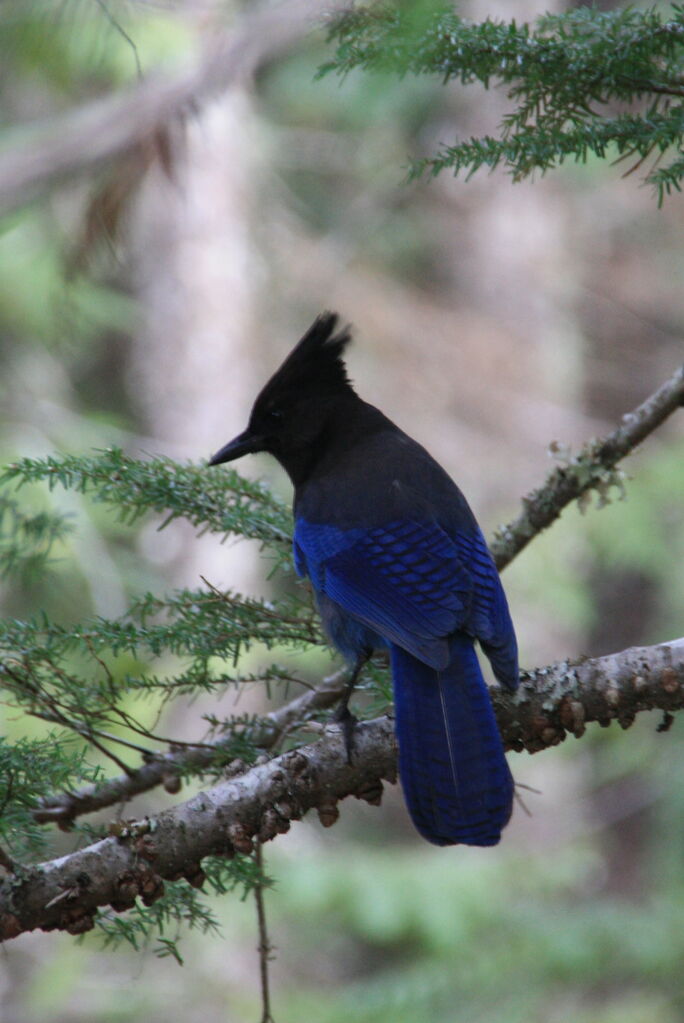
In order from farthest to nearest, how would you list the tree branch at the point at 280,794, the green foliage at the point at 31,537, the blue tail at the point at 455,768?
the green foliage at the point at 31,537 < the blue tail at the point at 455,768 < the tree branch at the point at 280,794

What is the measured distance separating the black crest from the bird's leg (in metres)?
0.82

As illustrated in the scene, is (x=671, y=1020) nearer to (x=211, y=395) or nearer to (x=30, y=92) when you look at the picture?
(x=211, y=395)

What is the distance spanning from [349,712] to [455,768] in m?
0.28

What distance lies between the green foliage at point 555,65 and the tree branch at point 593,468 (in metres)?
0.63

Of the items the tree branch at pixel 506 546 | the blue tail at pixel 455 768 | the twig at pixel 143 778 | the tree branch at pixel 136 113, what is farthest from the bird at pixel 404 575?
the tree branch at pixel 136 113

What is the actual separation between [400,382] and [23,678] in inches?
237

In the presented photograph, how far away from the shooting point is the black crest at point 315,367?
276cm

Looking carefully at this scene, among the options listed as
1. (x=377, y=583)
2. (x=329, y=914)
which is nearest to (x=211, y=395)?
(x=329, y=914)

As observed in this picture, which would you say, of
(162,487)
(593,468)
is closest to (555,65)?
(593,468)

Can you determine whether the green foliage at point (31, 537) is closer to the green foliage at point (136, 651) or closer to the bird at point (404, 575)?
the green foliage at point (136, 651)

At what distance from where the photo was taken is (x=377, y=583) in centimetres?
240

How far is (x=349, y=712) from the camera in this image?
2.03 metres

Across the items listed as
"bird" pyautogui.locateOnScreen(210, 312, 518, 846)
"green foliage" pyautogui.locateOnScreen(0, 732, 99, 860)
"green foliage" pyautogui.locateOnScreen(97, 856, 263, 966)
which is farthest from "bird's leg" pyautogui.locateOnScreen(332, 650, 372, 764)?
"green foliage" pyautogui.locateOnScreen(0, 732, 99, 860)

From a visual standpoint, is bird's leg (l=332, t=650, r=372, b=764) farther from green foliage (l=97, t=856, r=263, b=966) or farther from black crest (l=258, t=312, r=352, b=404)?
black crest (l=258, t=312, r=352, b=404)
